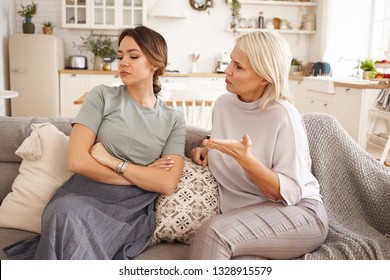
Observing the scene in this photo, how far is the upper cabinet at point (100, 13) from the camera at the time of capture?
6.11m

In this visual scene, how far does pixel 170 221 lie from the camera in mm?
1675

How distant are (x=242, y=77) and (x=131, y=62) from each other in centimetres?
40

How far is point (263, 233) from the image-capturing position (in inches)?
58.2

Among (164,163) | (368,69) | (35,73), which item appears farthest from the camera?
(35,73)

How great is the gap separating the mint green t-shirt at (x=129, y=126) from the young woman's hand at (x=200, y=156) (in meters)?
0.10

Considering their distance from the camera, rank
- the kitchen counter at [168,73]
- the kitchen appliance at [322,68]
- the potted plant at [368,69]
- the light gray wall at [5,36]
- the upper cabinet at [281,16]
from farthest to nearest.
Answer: the upper cabinet at [281,16]
the kitchen appliance at [322,68]
the kitchen counter at [168,73]
the light gray wall at [5,36]
the potted plant at [368,69]

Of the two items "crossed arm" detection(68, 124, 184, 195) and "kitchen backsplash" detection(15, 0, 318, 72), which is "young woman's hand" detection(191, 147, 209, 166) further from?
"kitchen backsplash" detection(15, 0, 318, 72)

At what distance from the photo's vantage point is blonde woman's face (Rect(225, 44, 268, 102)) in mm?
1616

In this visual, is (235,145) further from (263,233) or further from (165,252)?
(165,252)

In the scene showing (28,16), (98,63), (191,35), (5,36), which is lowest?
(98,63)

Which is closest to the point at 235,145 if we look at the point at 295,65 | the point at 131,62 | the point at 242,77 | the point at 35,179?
the point at 242,77

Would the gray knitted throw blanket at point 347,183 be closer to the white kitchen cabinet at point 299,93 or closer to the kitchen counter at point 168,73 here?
the white kitchen cabinet at point 299,93

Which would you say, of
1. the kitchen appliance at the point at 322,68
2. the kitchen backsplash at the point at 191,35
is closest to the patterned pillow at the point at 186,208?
the kitchen appliance at the point at 322,68
